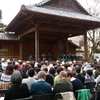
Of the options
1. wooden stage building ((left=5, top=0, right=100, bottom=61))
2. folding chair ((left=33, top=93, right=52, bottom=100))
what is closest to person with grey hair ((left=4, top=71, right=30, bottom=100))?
folding chair ((left=33, top=93, right=52, bottom=100))

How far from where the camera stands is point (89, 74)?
5.27m

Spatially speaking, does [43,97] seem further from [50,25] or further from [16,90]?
[50,25]

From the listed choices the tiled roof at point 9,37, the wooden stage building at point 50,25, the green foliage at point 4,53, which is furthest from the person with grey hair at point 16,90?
the tiled roof at point 9,37

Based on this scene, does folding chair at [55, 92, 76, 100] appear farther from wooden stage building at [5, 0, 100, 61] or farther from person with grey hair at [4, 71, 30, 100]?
wooden stage building at [5, 0, 100, 61]

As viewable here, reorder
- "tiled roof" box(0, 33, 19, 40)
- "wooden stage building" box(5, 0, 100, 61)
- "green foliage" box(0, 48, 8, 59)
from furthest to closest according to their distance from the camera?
"tiled roof" box(0, 33, 19, 40), "green foliage" box(0, 48, 8, 59), "wooden stage building" box(5, 0, 100, 61)

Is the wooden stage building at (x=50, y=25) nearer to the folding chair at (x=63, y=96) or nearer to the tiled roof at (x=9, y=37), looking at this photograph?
the tiled roof at (x=9, y=37)

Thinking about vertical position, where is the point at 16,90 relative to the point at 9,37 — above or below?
→ below

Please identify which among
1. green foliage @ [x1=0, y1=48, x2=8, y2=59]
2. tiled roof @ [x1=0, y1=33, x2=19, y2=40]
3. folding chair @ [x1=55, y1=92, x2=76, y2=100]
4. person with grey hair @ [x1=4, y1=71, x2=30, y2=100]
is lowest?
folding chair @ [x1=55, y1=92, x2=76, y2=100]

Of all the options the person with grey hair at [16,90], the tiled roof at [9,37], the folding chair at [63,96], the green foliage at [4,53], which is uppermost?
the tiled roof at [9,37]

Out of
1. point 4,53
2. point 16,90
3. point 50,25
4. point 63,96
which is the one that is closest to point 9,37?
point 4,53

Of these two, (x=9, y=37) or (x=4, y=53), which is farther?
(x=9, y=37)

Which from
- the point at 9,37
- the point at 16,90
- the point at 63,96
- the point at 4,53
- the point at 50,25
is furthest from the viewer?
the point at 9,37

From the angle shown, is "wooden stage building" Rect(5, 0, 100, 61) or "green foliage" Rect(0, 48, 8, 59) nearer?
"wooden stage building" Rect(5, 0, 100, 61)

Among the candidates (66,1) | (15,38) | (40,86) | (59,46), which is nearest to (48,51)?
(59,46)
